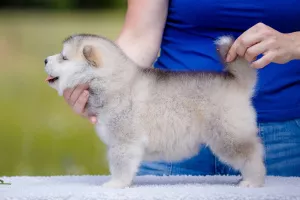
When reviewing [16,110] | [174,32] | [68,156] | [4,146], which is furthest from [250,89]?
[16,110]

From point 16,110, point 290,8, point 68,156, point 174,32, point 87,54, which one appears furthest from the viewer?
point 16,110

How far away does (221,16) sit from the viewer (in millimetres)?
1646

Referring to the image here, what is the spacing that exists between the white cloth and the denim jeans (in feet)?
0.53

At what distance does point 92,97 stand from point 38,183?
20 cm

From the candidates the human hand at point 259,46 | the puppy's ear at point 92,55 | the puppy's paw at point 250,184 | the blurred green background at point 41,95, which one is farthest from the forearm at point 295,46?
the blurred green background at point 41,95

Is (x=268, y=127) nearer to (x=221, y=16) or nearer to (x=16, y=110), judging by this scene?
(x=221, y=16)

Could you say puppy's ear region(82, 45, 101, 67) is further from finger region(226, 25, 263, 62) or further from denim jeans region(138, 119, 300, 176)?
denim jeans region(138, 119, 300, 176)

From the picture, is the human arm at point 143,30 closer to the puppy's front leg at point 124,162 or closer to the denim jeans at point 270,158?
the denim jeans at point 270,158

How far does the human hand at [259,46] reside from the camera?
137 centimetres

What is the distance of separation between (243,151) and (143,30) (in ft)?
1.45

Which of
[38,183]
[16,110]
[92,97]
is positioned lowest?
[38,183]

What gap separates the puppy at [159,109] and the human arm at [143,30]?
0.90 ft

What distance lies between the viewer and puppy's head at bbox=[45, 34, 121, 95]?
1.37 m

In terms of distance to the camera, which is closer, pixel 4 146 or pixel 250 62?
pixel 250 62
